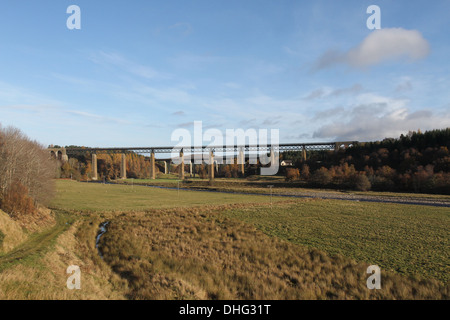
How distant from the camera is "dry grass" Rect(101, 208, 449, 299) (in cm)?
1131

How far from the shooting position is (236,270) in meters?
14.0

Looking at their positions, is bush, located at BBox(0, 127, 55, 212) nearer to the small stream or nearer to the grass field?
the grass field

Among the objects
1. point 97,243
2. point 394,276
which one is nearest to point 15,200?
point 97,243

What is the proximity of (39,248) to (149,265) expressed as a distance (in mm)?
7233

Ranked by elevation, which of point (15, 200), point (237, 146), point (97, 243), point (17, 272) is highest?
point (237, 146)

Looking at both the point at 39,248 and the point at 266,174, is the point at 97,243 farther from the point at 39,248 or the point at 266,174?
the point at 266,174

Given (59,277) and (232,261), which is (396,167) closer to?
(232,261)

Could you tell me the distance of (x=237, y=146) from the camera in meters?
167

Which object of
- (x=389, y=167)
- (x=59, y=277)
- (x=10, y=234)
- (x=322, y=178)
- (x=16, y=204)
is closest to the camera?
(x=59, y=277)

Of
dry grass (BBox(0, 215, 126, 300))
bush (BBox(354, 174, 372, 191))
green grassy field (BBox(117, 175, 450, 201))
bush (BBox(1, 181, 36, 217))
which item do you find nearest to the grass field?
dry grass (BBox(0, 215, 126, 300))

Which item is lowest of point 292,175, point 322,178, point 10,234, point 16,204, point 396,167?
point 322,178

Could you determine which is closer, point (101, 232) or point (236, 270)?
point (236, 270)

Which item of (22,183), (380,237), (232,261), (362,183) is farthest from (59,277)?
(362,183)

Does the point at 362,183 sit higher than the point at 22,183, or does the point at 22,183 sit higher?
the point at 22,183
